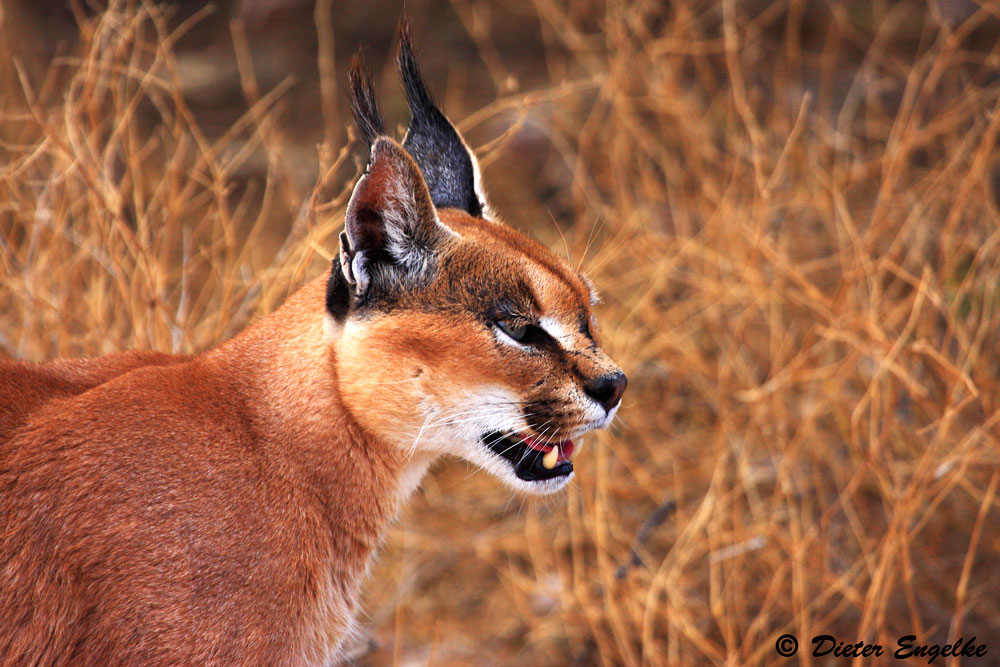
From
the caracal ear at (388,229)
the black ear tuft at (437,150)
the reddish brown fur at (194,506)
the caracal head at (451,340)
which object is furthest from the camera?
the black ear tuft at (437,150)

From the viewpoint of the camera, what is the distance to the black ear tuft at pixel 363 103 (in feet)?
8.38

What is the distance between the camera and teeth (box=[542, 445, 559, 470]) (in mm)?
2566

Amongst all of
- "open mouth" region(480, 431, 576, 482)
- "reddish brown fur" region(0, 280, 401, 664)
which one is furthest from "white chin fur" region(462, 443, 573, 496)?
"reddish brown fur" region(0, 280, 401, 664)

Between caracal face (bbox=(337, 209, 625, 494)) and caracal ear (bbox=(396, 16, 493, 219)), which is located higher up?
caracal ear (bbox=(396, 16, 493, 219))

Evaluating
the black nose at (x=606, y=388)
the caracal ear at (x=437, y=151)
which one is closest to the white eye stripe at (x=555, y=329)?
the black nose at (x=606, y=388)

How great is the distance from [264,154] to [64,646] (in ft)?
21.6

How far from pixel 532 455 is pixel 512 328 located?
0.37 meters

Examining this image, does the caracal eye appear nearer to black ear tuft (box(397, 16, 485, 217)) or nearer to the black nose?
the black nose

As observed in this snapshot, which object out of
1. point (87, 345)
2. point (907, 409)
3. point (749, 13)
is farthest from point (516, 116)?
point (87, 345)

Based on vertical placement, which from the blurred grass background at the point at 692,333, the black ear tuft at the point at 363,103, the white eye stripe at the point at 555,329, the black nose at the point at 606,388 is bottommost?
the blurred grass background at the point at 692,333

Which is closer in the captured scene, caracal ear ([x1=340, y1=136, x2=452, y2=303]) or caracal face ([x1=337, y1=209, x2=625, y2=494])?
caracal ear ([x1=340, y1=136, x2=452, y2=303])

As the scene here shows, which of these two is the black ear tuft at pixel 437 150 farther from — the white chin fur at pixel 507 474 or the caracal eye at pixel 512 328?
the white chin fur at pixel 507 474

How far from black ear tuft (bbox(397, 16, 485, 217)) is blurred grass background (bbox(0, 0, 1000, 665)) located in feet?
0.86

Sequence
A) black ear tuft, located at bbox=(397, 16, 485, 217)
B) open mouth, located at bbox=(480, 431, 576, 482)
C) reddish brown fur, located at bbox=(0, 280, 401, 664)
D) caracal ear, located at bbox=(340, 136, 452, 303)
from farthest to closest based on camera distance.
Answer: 1. black ear tuft, located at bbox=(397, 16, 485, 217)
2. open mouth, located at bbox=(480, 431, 576, 482)
3. caracal ear, located at bbox=(340, 136, 452, 303)
4. reddish brown fur, located at bbox=(0, 280, 401, 664)
